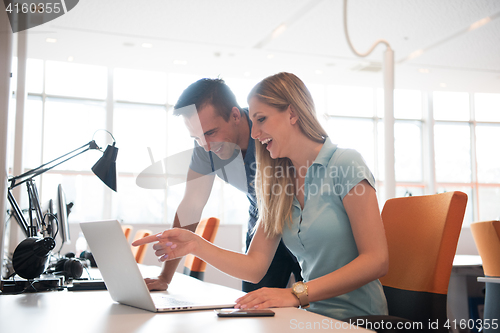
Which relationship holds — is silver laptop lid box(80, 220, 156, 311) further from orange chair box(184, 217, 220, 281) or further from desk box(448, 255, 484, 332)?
desk box(448, 255, 484, 332)

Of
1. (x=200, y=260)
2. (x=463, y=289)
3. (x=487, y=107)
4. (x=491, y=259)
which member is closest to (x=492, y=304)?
(x=491, y=259)

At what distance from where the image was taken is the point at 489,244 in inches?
84.3

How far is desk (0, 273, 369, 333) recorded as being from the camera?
28.8 inches

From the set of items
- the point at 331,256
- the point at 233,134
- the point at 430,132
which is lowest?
the point at 331,256

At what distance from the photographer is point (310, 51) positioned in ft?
20.8

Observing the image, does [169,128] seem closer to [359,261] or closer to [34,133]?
[34,133]

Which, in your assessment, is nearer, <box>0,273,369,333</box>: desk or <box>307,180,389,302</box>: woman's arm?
<box>0,273,369,333</box>: desk

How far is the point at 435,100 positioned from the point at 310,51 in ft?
14.8

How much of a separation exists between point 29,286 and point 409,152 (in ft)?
29.9

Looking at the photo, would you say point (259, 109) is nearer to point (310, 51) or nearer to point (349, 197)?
point (349, 197)

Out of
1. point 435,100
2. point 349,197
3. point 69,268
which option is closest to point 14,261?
point 69,268

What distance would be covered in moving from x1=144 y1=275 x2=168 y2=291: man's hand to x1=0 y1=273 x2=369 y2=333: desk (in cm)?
27

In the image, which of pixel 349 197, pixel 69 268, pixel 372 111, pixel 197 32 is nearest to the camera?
pixel 349 197

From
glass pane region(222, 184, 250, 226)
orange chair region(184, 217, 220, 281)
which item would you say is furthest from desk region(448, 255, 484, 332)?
glass pane region(222, 184, 250, 226)
